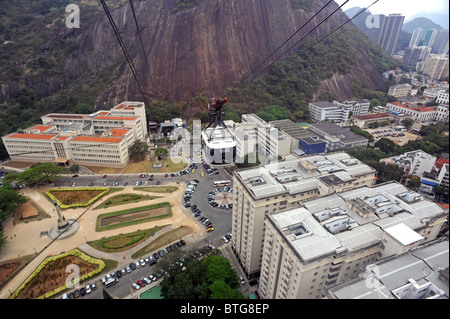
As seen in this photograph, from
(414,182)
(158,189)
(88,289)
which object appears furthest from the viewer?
(158,189)

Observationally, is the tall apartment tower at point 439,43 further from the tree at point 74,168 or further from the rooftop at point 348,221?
the tree at point 74,168

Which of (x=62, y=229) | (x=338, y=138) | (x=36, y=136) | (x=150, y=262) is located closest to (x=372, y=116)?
(x=338, y=138)

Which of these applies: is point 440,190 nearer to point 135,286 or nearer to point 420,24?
point 135,286

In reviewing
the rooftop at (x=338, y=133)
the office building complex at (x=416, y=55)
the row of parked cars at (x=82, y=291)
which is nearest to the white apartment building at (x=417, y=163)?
the rooftop at (x=338, y=133)

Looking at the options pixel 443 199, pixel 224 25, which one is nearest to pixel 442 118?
pixel 443 199

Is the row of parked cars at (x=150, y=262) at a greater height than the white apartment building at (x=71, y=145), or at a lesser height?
lesser

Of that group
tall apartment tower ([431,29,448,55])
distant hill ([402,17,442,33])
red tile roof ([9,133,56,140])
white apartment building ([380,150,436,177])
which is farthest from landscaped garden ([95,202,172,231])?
distant hill ([402,17,442,33])

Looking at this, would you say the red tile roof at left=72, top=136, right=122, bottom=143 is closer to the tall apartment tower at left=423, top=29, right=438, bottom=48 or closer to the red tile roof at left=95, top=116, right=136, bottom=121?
the red tile roof at left=95, top=116, right=136, bottom=121
